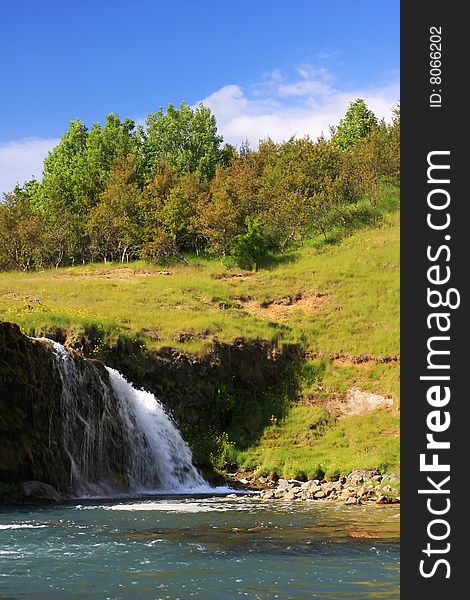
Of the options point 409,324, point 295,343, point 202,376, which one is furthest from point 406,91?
point 295,343

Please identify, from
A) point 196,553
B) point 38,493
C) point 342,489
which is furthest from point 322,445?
point 196,553

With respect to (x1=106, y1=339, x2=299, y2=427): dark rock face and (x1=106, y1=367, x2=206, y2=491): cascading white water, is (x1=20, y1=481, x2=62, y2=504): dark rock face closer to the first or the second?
(x1=106, y1=367, x2=206, y2=491): cascading white water

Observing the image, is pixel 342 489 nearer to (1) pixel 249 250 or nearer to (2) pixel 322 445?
(2) pixel 322 445

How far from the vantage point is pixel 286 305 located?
167ft

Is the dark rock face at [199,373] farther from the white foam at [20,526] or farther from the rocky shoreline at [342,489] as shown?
the white foam at [20,526]

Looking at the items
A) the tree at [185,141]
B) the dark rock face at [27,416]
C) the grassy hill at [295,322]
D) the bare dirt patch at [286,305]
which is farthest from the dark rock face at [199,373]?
the tree at [185,141]

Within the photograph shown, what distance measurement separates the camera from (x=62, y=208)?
259 feet

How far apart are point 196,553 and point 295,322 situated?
104ft

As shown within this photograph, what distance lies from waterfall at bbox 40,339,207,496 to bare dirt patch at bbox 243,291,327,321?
1620cm

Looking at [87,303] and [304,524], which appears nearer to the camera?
[304,524]

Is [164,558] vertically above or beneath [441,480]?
beneath

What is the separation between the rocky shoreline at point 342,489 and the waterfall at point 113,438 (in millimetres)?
3304

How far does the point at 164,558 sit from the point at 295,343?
29.3 metres

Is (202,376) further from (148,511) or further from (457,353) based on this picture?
(457,353)
